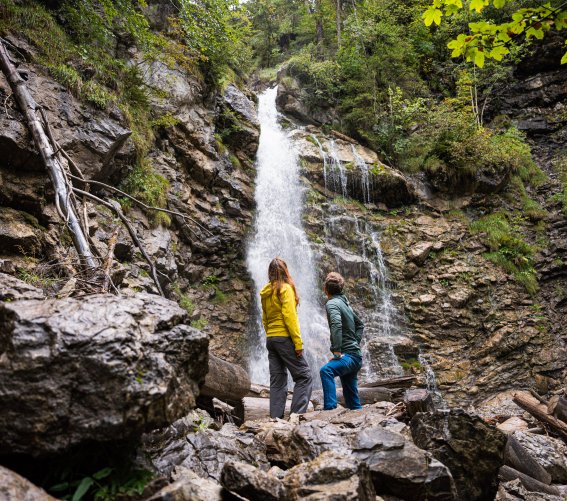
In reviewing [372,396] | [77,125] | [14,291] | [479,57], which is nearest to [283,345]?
[372,396]

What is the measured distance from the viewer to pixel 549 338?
11.5 m

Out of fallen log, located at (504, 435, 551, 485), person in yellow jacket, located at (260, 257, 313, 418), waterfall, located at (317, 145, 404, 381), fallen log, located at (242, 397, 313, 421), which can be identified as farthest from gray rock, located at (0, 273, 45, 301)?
waterfall, located at (317, 145, 404, 381)

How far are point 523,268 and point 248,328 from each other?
911 cm

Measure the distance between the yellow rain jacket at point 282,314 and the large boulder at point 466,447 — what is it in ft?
6.22

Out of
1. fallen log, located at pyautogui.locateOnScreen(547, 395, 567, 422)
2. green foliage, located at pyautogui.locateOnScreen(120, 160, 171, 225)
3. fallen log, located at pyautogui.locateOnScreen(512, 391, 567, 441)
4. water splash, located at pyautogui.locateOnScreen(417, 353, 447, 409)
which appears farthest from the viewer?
water splash, located at pyautogui.locateOnScreen(417, 353, 447, 409)

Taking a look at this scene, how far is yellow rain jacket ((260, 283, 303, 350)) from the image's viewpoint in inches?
193

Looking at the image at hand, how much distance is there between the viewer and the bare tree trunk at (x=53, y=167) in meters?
3.56

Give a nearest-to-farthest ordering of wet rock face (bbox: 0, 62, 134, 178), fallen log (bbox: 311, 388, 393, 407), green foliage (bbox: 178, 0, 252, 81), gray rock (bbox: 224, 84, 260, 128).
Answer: fallen log (bbox: 311, 388, 393, 407) → wet rock face (bbox: 0, 62, 134, 178) → green foliage (bbox: 178, 0, 252, 81) → gray rock (bbox: 224, 84, 260, 128)

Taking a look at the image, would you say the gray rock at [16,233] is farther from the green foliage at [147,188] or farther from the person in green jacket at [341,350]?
the person in green jacket at [341,350]

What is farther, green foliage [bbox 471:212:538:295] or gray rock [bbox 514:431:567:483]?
green foliage [bbox 471:212:538:295]

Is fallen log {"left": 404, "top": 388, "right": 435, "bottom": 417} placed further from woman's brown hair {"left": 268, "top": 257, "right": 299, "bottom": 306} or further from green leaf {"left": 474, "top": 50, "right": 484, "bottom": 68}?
green leaf {"left": 474, "top": 50, "right": 484, "bottom": 68}

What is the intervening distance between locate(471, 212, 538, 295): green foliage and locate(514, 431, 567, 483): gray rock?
8.78 m

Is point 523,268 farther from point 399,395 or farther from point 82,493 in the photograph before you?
point 82,493

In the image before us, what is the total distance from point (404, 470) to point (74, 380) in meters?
2.09
